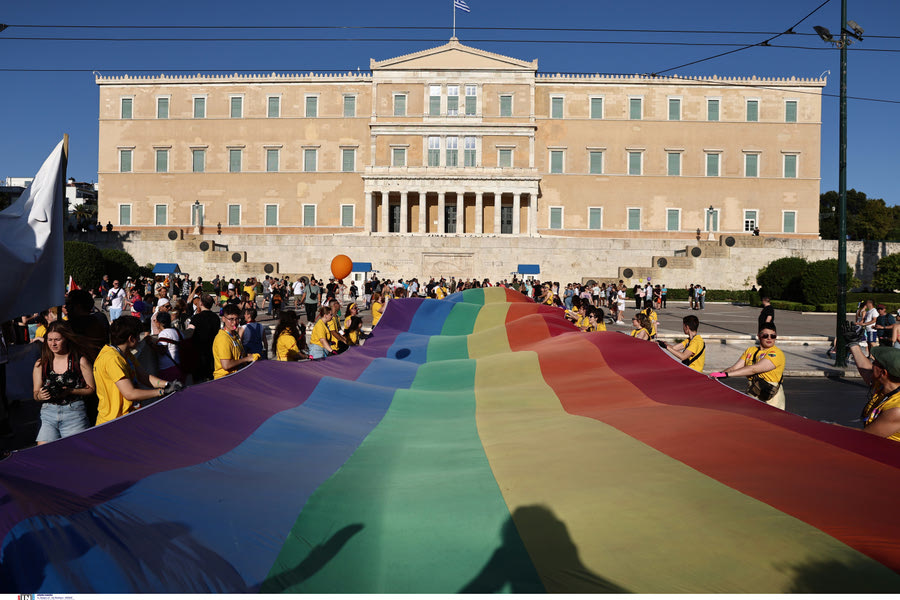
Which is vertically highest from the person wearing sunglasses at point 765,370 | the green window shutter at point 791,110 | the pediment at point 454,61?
the pediment at point 454,61

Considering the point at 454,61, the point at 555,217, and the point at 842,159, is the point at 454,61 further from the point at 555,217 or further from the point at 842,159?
the point at 842,159

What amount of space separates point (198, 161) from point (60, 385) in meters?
54.6

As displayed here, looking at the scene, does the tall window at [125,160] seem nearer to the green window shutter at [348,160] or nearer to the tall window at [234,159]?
the tall window at [234,159]

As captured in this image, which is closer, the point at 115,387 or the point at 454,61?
the point at 115,387

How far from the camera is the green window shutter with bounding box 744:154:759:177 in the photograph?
54375 mm

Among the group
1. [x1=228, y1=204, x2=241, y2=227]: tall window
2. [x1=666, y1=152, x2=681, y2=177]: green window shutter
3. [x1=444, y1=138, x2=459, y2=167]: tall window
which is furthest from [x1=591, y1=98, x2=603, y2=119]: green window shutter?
[x1=228, y1=204, x2=241, y2=227]: tall window

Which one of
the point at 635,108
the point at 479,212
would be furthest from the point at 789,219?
the point at 479,212

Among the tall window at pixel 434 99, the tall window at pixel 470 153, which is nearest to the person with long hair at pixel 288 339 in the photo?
the tall window at pixel 470 153

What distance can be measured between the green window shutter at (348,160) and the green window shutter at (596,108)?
19296mm

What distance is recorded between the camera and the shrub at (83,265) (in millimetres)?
33062

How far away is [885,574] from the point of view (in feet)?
8.77

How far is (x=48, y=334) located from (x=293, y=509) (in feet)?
10.9

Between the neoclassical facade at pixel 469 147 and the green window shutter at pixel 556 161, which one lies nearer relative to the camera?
the neoclassical facade at pixel 469 147

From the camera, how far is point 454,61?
177ft
